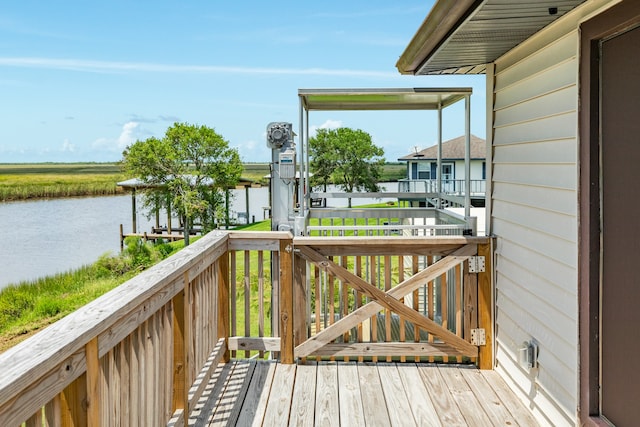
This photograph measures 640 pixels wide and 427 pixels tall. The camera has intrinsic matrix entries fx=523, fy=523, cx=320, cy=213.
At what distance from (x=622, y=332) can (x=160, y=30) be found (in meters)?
68.3

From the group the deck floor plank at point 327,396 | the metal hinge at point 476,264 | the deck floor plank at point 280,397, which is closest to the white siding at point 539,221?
the metal hinge at point 476,264

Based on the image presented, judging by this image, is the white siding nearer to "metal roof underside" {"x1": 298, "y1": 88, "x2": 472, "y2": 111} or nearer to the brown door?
the brown door

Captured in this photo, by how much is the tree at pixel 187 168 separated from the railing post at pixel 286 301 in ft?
73.3

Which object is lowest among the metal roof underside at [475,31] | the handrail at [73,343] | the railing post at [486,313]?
the railing post at [486,313]

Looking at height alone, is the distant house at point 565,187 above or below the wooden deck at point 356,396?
above

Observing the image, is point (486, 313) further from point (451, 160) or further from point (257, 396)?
point (451, 160)

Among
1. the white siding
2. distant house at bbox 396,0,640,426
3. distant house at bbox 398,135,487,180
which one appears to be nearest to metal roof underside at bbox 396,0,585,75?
distant house at bbox 396,0,640,426

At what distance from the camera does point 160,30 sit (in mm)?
63188

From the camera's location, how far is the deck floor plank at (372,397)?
287 cm

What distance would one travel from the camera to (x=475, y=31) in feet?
8.46

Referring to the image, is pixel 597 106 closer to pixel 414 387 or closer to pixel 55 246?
pixel 414 387

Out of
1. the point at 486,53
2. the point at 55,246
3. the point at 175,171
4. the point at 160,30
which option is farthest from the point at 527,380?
the point at 160,30

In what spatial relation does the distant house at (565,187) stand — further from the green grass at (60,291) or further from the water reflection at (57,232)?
the water reflection at (57,232)

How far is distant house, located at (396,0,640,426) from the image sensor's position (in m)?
2.06
